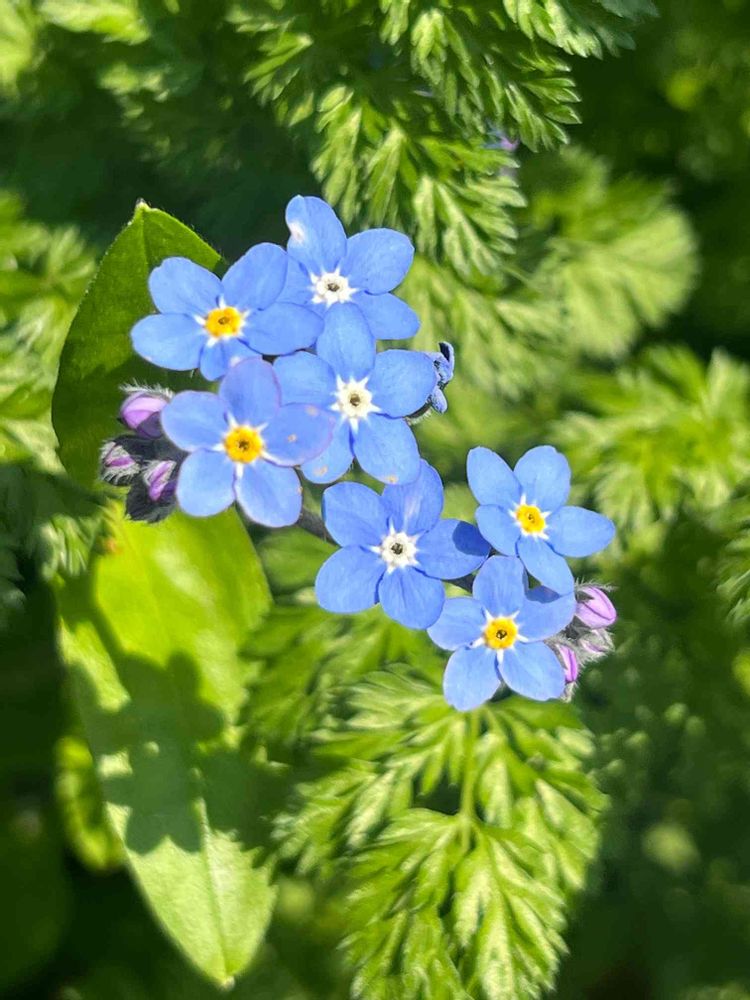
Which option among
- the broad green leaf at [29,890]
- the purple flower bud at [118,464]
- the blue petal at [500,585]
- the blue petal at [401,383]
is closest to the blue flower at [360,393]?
the blue petal at [401,383]

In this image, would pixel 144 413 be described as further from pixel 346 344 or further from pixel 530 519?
pixel 530 519

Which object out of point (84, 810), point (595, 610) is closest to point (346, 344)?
point (595, 610)

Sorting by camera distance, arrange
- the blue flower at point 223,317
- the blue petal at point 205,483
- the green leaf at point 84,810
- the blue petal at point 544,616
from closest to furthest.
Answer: the blue petal at point 205,483 → the blue flower at point 223,317 → the blue petal at point 544,616 → the green leaf at point 84,810

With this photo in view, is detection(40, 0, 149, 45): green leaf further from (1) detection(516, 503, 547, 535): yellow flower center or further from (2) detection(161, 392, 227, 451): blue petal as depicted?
(1) detection(516, 503, 547, 535): yellow flower center

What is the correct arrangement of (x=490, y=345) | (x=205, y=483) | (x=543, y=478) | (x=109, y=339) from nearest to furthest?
1. (x=205, y=483)
2. (x=543, y=478)
3. (x=109, y=339)
4. (x=490, y=345)

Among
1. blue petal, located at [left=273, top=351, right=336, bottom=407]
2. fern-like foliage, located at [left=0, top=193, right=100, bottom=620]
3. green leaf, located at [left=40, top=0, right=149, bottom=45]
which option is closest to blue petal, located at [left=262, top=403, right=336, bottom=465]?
blue petal, located at [left=273, top=351, right=336, bottom=407]

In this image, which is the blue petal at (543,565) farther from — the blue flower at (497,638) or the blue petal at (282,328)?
the blue petal at (282,328)

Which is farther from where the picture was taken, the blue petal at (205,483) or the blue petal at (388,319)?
the blue petal at (388,319)
